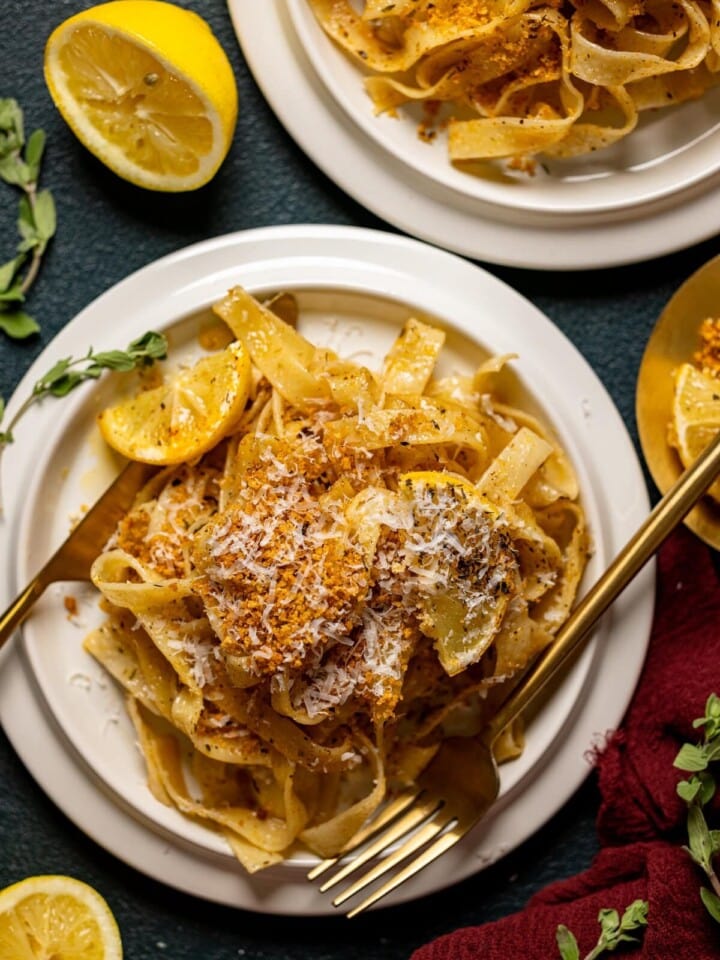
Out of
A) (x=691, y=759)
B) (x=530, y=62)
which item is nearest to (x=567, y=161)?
(x=530, y=62)

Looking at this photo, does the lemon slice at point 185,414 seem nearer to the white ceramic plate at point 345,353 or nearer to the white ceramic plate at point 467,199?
the white ceramic plate at point 345,353

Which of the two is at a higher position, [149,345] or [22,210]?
[22,210]

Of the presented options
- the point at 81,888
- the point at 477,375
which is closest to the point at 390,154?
the point at 477,375

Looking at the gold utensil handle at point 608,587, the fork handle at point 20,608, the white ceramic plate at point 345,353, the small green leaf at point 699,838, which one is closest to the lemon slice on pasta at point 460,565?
the gold utensil handle at point 608,587

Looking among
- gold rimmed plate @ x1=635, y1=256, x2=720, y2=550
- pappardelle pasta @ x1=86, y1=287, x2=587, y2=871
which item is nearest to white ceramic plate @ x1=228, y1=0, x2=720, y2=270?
gold rimmed plate @ x1=635, y1=256, x2=720, y2=550

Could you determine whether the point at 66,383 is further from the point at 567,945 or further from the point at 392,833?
the point at 567,945

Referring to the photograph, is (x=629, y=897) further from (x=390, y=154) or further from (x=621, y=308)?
(x=390, y=154)
